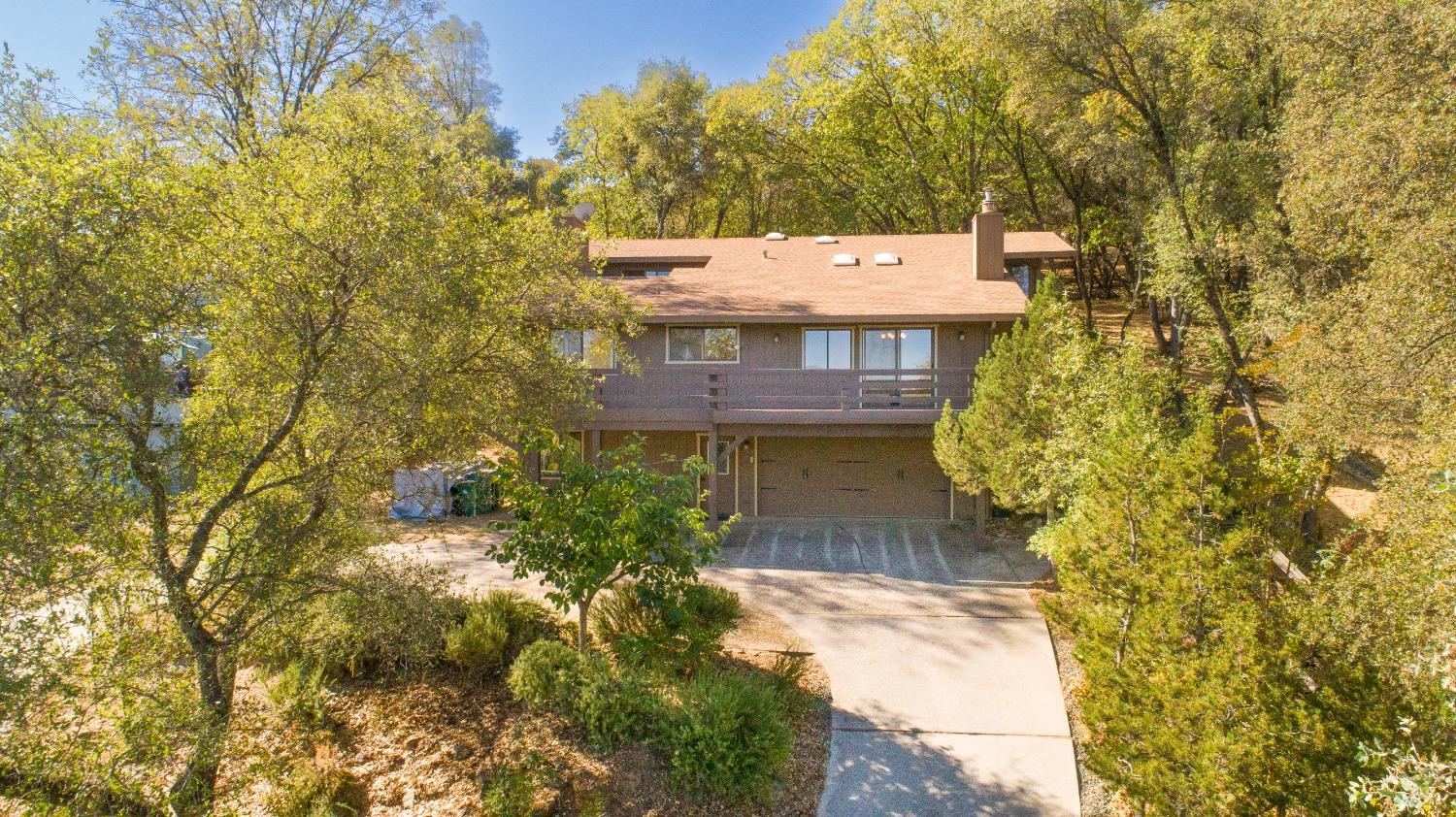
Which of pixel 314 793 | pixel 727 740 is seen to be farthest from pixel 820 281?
pixel 314 793

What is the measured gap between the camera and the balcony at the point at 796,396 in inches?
587

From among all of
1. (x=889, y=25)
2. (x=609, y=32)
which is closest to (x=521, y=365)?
(x=609, y=32)

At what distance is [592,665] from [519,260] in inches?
195

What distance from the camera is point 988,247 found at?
17094 mm

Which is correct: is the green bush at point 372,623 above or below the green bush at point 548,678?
above

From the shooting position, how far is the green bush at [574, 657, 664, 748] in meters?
7.73

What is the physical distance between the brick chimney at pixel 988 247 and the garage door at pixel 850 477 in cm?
432

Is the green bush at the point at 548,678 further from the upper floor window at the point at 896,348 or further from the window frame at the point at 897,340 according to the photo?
the upper floor window at the point at 896,348

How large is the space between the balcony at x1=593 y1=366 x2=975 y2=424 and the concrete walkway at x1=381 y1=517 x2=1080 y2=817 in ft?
8.20

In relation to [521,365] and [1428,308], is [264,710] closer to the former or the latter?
[521,365]

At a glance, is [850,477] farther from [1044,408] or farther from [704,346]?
[1044,408]

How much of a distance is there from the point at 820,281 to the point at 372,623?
12.7m

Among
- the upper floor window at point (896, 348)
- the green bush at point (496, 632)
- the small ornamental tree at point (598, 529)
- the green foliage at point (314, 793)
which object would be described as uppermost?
the upper floor window at point (896, 348)

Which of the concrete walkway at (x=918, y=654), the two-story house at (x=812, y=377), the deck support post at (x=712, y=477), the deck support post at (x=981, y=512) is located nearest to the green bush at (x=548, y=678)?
the concrete walkway at (x=918, y=654)
